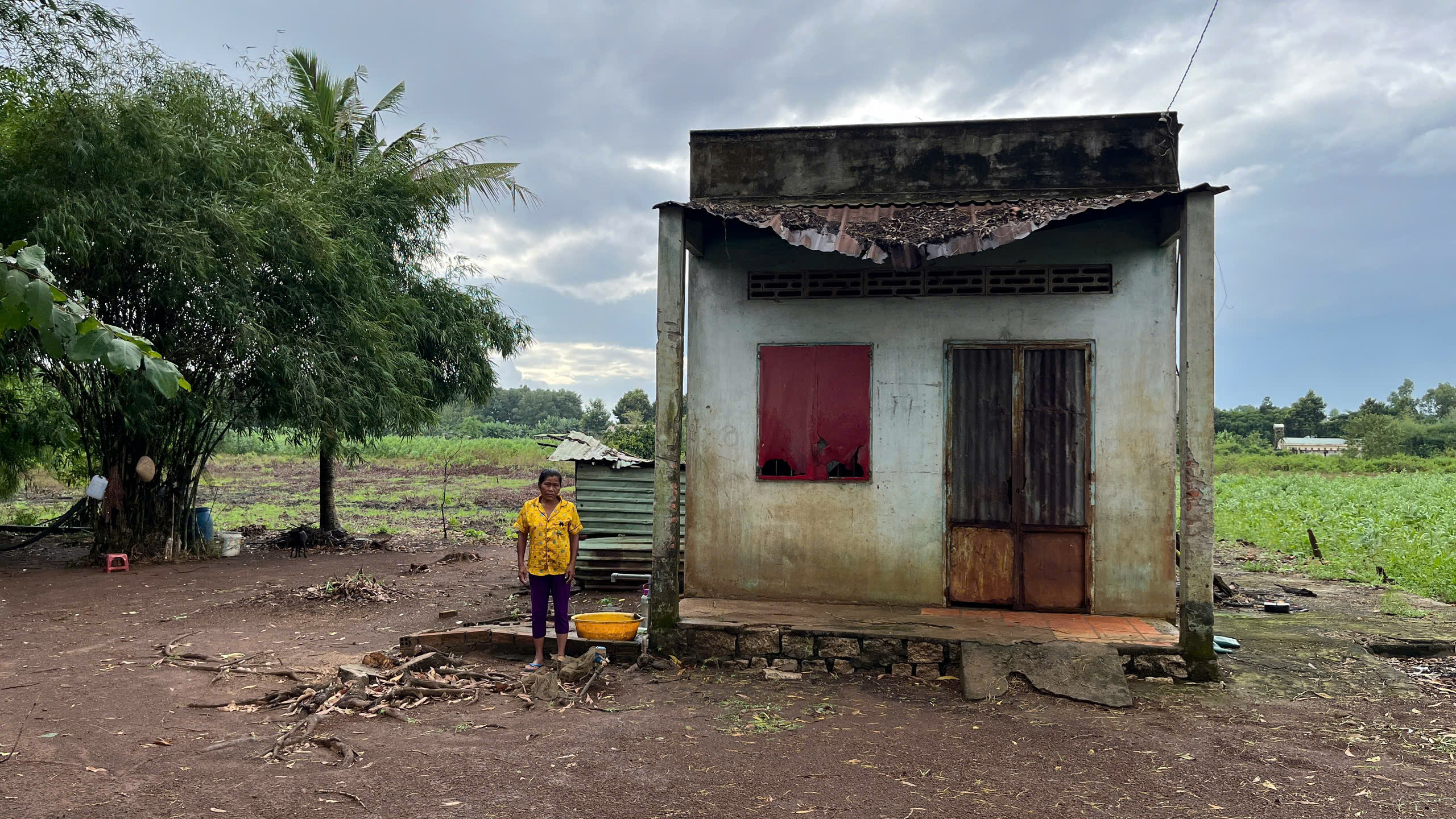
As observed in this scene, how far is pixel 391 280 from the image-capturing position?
14.6 m

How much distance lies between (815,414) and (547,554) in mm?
2705

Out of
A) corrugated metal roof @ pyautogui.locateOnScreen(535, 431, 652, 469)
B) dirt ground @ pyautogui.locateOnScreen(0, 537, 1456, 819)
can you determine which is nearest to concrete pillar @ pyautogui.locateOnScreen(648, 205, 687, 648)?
dirt ground @ pyautogui.locateOnScreen(0, 537, 1456, 819)

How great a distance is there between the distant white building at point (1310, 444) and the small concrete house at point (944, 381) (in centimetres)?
4548

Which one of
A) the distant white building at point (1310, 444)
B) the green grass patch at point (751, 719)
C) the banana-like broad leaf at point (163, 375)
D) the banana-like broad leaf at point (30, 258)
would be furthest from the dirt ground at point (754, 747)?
the distant white building at point (1310, 444)

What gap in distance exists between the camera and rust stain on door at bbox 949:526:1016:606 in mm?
7418

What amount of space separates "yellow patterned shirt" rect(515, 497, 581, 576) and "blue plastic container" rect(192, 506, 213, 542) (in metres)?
9.08

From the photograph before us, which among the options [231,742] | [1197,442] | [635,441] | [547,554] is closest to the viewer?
[231,742]

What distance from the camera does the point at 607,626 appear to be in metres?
6.82

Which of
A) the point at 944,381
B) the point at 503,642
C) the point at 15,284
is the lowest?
the point at 503,642

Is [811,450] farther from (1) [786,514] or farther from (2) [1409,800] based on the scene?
(2) [1409,800]

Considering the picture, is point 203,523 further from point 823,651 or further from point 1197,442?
point 1197,442

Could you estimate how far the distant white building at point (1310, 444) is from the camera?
4581cm

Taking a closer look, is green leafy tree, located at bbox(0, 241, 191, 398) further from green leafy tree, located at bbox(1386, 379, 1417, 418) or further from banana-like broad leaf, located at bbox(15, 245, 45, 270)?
green leafy tree, located at bbox(1386, 379, 1417, 418)

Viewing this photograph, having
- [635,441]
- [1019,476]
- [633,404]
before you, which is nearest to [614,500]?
[1019,476]
